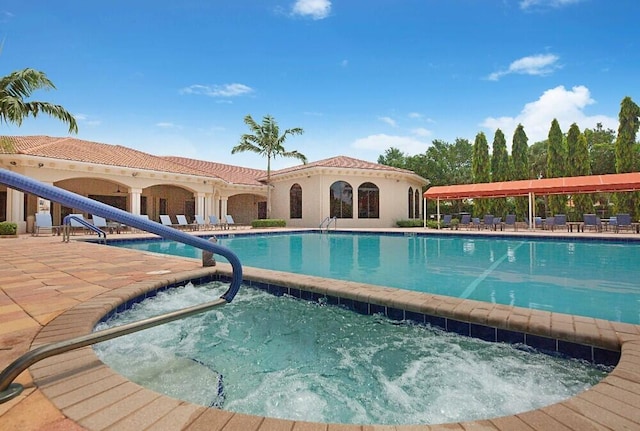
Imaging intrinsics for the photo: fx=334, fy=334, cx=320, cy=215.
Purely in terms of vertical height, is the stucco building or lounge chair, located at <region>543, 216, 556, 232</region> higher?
the stucco building

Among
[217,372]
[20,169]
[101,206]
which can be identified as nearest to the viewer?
[101,206]

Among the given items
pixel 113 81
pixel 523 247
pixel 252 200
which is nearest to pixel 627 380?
pixel 523 247

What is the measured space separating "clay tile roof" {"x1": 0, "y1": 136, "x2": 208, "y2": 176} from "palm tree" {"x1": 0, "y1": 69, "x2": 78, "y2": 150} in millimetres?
2207

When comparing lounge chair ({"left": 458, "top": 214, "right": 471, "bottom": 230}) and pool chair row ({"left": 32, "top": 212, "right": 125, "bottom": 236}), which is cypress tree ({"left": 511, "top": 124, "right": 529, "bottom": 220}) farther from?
pool chair row ({"left": 32, "top": 212, "right": 125, "bottom": 236})

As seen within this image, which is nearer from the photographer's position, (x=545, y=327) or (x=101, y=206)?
(x=101, y=206)

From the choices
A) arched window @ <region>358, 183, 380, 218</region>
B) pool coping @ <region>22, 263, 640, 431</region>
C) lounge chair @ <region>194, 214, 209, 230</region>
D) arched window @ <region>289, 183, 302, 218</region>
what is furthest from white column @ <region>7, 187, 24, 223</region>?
arched window @ <region>358, 183, 380, 218</region>

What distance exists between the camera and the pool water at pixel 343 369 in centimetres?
237

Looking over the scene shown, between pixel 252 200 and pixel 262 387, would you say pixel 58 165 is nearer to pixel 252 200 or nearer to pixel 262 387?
pixel 252 200

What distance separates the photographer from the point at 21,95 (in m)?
12.9

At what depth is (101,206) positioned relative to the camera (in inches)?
75.9

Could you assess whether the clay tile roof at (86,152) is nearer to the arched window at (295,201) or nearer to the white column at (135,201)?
the white column at (135,201)

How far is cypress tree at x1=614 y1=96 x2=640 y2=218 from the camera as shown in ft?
65.4

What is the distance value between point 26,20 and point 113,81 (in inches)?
198

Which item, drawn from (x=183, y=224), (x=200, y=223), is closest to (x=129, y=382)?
(x=183, y=224)
